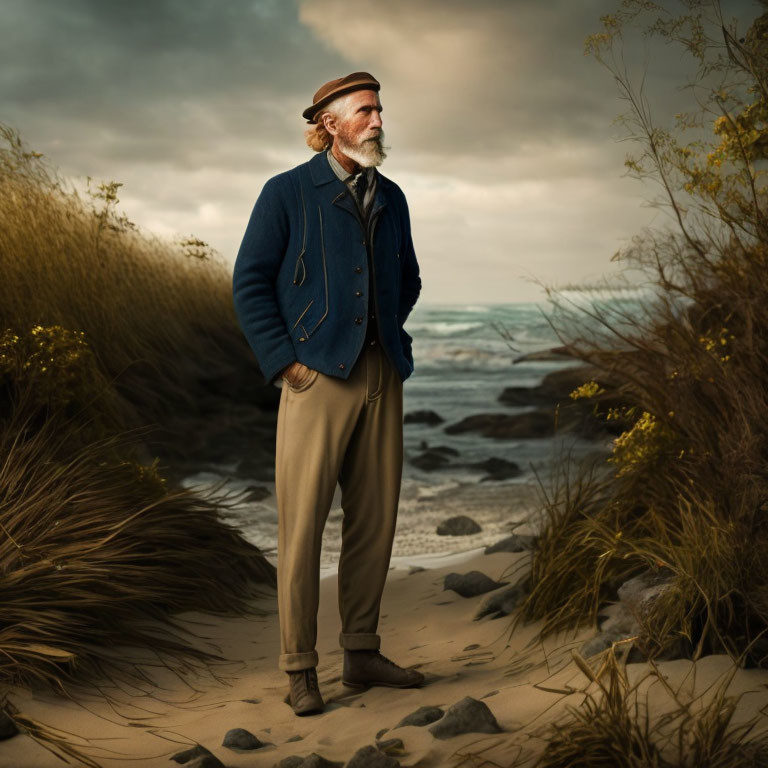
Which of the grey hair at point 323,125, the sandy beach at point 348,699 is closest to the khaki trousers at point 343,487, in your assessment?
the sandy beach at point 348,699

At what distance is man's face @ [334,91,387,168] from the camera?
3146mm

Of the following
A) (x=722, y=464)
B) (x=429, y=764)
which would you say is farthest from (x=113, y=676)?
(x=722, y=464)

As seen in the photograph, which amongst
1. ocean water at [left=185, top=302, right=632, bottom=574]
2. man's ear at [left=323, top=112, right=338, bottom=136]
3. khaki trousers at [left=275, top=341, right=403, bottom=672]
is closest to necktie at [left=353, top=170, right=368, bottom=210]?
man's ear at [left=323, top=112, right=338, bottom=136]

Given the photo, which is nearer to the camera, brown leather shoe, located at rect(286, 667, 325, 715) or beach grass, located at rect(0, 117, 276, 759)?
brown leather shoe, located at rect(286, 667, 325, 715)

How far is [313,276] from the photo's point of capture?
10.4 feet

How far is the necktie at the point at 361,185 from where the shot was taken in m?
3.25

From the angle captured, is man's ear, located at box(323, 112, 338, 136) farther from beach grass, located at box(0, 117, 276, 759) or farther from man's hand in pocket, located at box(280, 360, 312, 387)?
beach grass, located at box(0, 117, 276, 759)

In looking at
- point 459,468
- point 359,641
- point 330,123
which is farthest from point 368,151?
point 459,468

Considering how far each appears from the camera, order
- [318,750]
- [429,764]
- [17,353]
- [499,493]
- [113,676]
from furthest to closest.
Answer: [499,493] → [17,353] → [113,676] → [318,750] → [429,764]

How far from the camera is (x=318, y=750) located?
9.04 feet

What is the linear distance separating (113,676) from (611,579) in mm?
1791

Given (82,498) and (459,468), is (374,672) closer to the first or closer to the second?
(82,498)

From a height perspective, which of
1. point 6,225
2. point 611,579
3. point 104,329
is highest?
point 6,225

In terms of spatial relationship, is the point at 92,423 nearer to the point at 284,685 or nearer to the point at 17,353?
the point at 17,353
